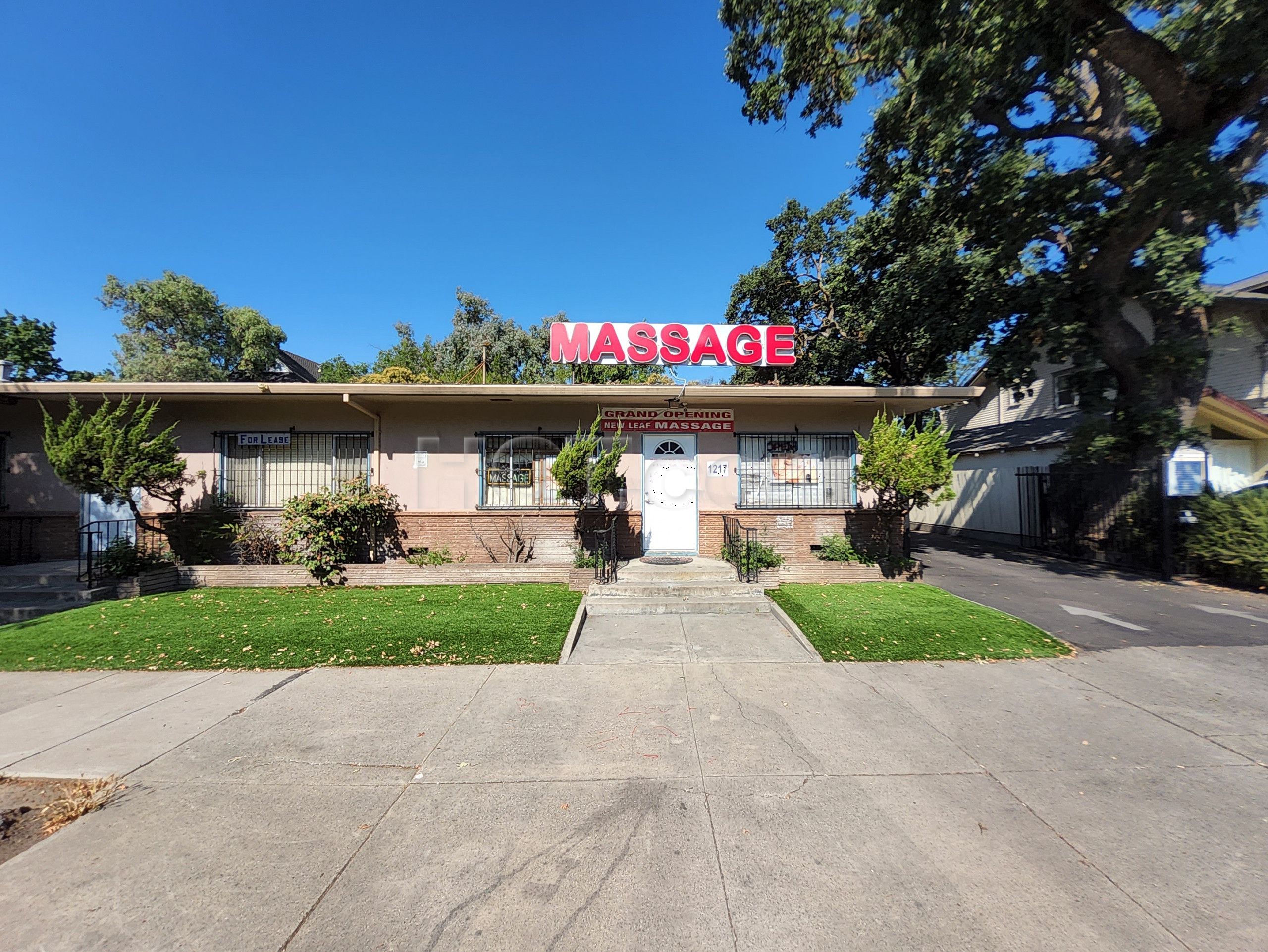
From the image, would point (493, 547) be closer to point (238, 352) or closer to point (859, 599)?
point (859, 599)

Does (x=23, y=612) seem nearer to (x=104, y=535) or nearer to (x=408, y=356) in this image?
(x=104, y=535)

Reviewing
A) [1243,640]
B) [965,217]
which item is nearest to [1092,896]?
[1243,640]

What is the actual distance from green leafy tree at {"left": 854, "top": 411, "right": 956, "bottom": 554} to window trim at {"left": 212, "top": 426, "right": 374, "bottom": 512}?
9.33 meters

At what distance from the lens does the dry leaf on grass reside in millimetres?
3098

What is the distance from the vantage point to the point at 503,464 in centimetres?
1048

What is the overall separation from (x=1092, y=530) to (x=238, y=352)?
46.9 meters

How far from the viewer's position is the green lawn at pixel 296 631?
5.80 m

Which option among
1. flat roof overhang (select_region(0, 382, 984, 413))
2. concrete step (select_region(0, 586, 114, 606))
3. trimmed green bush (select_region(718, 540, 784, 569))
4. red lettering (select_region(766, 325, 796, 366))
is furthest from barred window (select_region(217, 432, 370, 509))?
red lettering (select_region(766, 325, 796, 366))

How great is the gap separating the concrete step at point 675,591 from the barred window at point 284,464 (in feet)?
18.4

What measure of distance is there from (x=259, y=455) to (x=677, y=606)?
28.6 ft

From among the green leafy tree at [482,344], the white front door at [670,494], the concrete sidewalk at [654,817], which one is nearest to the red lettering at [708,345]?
the white front door at [670,494]

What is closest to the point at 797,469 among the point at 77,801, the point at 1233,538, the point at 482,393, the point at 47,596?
the point at 482,393

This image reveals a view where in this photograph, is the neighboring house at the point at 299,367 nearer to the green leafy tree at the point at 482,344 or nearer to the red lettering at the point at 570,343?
the green leafy tree at the point at 482,344

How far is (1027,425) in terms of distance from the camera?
57.4 ft
